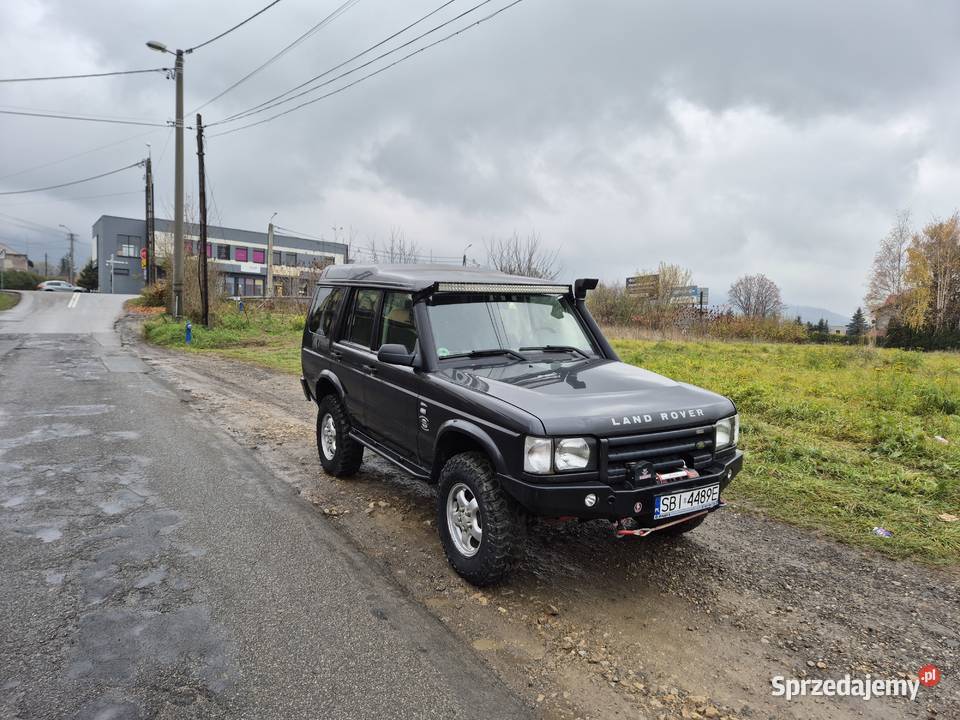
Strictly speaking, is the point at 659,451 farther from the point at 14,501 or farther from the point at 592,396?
the point at 14,501

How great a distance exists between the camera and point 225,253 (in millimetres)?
77062

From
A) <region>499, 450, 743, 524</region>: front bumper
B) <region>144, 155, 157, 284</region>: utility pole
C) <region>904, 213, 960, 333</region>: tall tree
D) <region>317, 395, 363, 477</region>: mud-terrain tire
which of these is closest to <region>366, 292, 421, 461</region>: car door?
<region>317, 395, 363, 477</region>: mud-terrain tire

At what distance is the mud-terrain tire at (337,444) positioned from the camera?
5.66m

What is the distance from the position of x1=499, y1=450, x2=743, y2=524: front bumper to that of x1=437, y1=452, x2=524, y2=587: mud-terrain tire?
159mm

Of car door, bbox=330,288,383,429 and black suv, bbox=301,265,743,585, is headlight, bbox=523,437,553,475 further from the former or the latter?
car door, bbox=330,288,383,429

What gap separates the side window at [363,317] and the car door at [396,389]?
0.49 ft

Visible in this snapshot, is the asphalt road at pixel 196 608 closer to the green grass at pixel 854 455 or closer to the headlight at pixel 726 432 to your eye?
the headlight at pixel 726 432

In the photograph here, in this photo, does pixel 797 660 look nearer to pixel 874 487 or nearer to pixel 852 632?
pixel 852 632

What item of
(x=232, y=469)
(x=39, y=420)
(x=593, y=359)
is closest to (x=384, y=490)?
(x=232, y=469)

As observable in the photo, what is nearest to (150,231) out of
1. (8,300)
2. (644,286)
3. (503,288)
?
(8,300)

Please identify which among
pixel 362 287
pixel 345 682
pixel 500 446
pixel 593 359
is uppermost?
pixel 362 287

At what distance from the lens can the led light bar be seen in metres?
4.54

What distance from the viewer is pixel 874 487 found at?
5.73m

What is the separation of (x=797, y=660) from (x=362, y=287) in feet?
14.0
